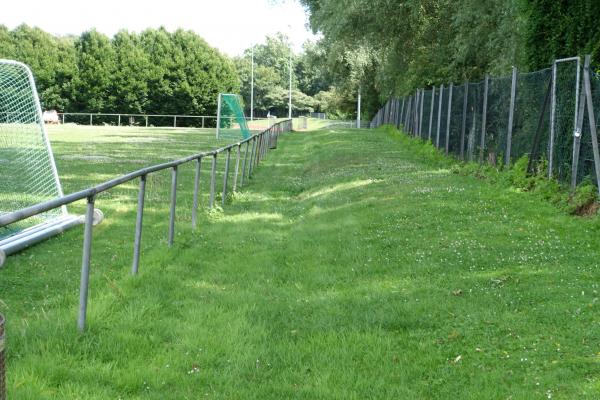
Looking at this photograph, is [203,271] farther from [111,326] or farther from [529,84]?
[529,84]

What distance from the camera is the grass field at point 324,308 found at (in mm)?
3975

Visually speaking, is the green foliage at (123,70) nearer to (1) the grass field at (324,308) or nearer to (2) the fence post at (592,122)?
(1) the grass field at (324,308)

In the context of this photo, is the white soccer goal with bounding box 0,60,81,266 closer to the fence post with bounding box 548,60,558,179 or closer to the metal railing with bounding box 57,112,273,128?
the fence post with bounding box 548,60,558,179

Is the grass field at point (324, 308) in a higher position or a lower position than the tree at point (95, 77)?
lower

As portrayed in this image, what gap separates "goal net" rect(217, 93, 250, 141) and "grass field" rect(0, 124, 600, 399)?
2514 cm

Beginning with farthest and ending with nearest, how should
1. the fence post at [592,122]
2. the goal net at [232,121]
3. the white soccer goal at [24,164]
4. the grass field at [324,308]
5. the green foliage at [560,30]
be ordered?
the goal net at [232,121]
the green foliage at [560,30]
the fence post at [592,122]
the white soccer goal at [24,164]
the grass field at [324,308]

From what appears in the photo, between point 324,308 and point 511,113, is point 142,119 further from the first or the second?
point 324,308

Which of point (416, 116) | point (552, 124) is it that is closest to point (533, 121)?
point (552, 124)

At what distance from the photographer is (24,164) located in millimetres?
11969

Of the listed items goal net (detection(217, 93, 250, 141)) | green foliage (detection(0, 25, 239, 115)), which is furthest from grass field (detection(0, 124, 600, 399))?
green foliage (detection(0, 25, 239, 115))

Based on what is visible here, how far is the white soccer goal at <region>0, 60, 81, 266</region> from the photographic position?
8.14 meters

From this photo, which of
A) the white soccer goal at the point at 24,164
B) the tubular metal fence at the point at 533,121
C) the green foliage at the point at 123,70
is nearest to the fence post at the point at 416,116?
the tubular metal fence at the point at 533,121

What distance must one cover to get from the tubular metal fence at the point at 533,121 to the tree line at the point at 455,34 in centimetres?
62

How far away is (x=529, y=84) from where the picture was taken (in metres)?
12.0
